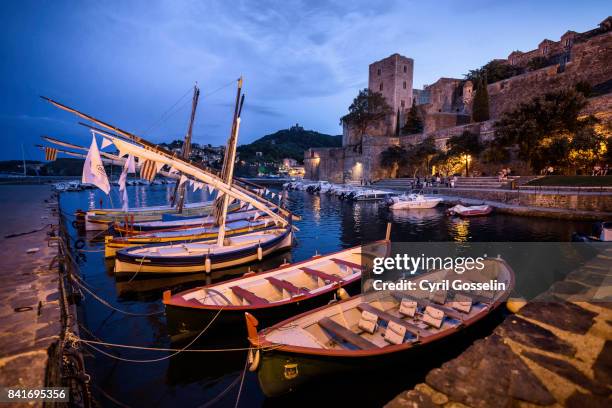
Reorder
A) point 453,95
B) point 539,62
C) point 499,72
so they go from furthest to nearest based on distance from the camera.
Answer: point 453,95, point 499,72, point 539,62

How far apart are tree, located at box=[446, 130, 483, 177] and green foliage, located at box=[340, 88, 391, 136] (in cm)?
2190

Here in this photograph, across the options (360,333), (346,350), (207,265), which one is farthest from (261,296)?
(207,265)

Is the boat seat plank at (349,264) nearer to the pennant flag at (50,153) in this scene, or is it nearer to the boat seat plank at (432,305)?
the boat seat plank at (432,305)

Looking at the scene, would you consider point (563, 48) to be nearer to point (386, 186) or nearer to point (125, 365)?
point (386, 186)

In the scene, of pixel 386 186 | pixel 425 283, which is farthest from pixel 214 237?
pixel 386 186

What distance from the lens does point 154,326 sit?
8.98m

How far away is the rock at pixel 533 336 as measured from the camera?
10.6 feet

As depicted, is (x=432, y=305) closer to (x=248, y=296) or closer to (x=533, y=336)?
(x=533, y=336)

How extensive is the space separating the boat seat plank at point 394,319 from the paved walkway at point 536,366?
8.06 ft

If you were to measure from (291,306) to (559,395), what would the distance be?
6.14 meters

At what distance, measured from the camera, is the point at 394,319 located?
6.41 m

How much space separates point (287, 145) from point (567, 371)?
570 ft

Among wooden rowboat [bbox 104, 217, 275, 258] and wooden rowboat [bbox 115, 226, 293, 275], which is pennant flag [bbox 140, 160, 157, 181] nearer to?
wooden rowboat [bbox 115, 226, 293, 275]

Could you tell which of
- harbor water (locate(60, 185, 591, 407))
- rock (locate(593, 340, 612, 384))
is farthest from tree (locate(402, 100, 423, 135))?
rock (locate(593, 340, 612, 384))
